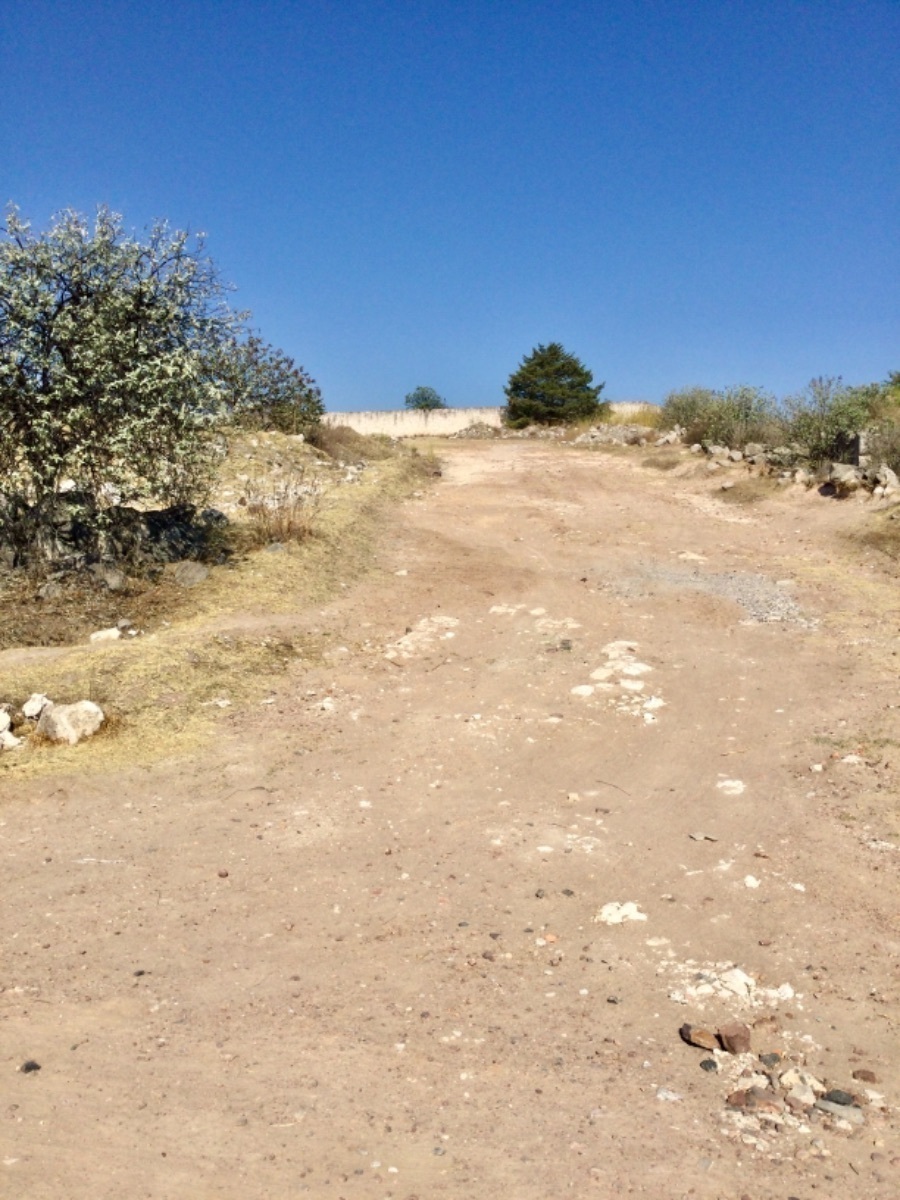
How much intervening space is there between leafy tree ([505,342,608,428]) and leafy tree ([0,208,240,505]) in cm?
2263

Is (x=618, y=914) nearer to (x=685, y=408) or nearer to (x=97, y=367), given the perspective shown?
(x=97, y=367)

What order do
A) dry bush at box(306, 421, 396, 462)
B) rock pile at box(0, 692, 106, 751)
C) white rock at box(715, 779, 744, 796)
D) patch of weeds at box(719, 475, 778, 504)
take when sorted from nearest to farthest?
white rock at box(715, 779, 744, 796)
rock pile at box(0, 692, 106, 751)
patch of weeds at box(719, 475, 778, 504)
dry bush at box(306, 421, 396, 462)

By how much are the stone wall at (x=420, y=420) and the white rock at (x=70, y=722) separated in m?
28.0

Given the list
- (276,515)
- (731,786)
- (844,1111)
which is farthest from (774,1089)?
(276,515)

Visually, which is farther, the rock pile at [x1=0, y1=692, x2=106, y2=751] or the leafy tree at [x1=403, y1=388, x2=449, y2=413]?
the leafy tree at [x1=403, y1=388, x2=449, y2=413]

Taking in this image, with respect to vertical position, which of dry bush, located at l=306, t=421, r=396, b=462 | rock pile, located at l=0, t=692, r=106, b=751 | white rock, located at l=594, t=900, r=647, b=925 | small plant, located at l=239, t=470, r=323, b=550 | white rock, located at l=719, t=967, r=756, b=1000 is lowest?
white rock, located at l=719, t=967, r=756, b=1000

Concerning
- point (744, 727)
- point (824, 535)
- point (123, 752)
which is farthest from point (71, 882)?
point (824, 535)

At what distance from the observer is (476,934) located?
4188 mm

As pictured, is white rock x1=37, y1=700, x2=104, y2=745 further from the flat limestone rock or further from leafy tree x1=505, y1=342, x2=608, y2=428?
leafy tree x1=505, y1=342, x2=608, y2=428

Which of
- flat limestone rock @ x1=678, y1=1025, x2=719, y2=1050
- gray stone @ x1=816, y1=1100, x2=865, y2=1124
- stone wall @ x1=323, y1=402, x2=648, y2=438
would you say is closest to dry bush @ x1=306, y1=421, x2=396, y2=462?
stone wall @ x1=323, y1=402, x2=648, y2=438

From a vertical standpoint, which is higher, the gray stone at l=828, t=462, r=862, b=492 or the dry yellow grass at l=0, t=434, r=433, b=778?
the gray stone at l=828, t=462, r=862, b=492

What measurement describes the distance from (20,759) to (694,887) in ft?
13.6

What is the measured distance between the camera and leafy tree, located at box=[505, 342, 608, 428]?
31.5 m

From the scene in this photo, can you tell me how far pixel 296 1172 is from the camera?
2824 mm
